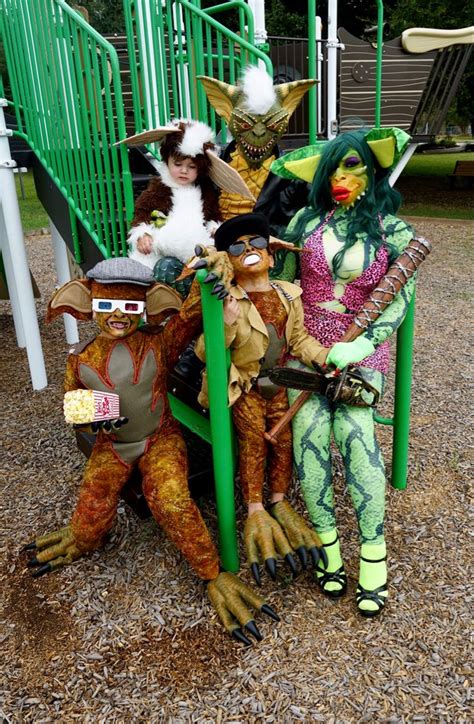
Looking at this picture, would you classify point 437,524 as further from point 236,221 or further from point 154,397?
point 236,221

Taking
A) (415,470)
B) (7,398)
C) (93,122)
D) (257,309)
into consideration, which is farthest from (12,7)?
(415,470)

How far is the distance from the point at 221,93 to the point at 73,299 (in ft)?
4.25

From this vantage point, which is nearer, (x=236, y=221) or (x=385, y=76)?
(x=236, y=221)

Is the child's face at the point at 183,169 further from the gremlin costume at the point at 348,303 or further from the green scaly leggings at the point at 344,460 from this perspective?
the green scaly leggings at the point at 344,460

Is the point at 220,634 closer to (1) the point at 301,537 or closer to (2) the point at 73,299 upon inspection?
(1) the point at 301,537

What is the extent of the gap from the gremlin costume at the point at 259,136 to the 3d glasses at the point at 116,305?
85cm

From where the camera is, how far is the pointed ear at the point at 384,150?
2.26 metres

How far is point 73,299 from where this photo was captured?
87.0 inches

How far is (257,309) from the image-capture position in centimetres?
227

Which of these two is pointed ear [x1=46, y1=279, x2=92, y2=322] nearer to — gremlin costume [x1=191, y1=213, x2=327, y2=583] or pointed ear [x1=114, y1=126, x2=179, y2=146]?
gremlin costume [x1=191, y1=213, x2=327, y2=583]

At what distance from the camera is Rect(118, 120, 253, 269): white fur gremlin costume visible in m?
2.60

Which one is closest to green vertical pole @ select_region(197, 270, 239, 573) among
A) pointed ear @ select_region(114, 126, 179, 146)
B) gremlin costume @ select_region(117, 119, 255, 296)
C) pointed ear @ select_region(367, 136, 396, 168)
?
gremlin costume @ select_region(117, 119, 255, 296)

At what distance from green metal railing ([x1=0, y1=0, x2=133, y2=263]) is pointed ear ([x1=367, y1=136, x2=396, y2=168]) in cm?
123

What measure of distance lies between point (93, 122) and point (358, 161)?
5.06ft
